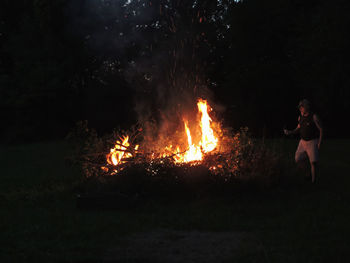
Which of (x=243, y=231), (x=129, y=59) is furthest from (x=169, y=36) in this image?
(x=243, y=231)

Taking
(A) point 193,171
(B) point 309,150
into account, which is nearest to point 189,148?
(A) point 193,171

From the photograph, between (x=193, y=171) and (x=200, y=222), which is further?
(x=193, y=171)

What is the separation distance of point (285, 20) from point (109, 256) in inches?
994

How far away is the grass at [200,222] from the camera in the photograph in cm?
601

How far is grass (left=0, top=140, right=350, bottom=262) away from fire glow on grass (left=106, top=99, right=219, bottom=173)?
1213 millimetres

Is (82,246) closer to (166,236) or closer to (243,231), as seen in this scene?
(166,236)

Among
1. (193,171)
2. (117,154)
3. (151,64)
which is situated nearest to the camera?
(193,171)

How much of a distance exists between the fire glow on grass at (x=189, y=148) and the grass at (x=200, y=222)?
47.7 inches

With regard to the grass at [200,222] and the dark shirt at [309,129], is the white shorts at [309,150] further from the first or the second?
the grass at [200,222]

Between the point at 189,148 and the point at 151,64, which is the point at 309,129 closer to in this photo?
the point at 189,148

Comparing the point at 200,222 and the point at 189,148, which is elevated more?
the point at 189,148

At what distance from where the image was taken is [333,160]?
661 inches

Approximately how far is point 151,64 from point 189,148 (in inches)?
840

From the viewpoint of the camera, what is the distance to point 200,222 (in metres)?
7.75
